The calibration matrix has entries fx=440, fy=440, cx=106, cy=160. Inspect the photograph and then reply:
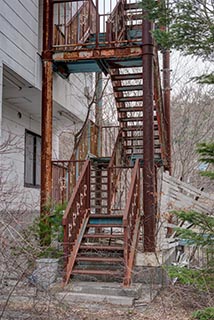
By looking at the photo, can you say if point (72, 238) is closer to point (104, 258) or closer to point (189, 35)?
point (104, 258)

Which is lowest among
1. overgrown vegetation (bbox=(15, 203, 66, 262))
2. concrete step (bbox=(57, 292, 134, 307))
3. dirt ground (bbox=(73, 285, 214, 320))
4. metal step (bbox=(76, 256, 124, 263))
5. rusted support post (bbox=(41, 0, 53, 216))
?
dirt ground (bbox=(73, 285, 214, 320))

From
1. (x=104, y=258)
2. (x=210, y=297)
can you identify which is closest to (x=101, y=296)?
(x=104, y=258)

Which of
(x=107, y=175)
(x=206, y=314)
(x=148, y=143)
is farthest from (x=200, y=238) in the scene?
(x=107, y=175)

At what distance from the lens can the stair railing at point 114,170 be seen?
399 inches

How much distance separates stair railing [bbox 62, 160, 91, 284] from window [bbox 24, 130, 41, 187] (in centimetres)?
265

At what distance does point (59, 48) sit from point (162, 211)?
4.40 meters

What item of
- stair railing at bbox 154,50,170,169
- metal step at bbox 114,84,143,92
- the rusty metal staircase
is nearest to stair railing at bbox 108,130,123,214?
the rusty metal staircase

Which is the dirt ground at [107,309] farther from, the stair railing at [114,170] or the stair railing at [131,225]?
the stair railing at [114,170]

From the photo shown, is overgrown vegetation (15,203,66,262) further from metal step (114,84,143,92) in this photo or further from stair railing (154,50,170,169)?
stair railing (154,50,170,169)

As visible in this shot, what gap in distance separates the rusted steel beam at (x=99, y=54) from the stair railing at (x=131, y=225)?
7.80ft

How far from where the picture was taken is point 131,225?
868 cm

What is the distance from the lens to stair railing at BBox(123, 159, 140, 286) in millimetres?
7919

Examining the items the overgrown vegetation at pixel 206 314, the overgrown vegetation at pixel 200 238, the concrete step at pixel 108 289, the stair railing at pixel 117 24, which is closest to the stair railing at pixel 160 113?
the stair railing at pixel 117 24

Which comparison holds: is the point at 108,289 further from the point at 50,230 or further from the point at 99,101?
the point at 99,101
